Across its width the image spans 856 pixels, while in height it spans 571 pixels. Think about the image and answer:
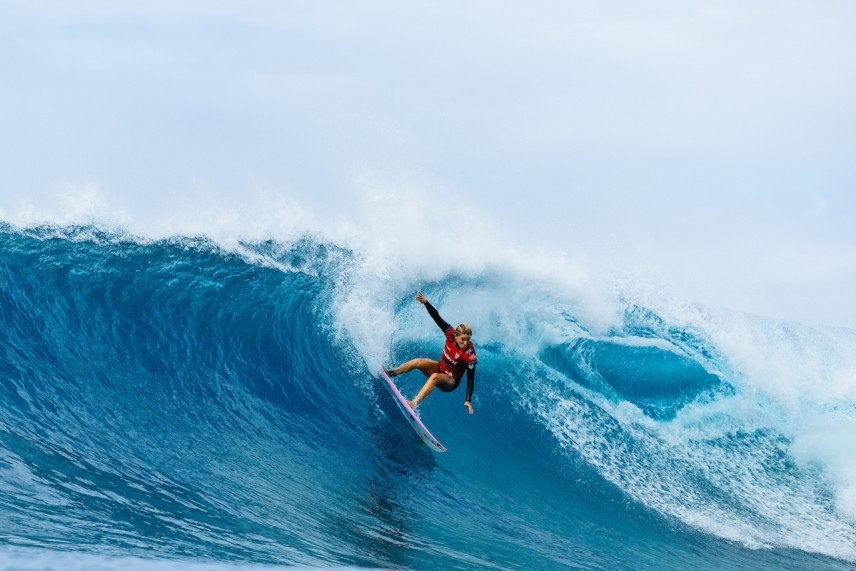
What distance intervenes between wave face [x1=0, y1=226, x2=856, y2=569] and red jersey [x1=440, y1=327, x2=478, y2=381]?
0.89 metres

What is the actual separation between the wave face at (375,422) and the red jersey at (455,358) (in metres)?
0.89

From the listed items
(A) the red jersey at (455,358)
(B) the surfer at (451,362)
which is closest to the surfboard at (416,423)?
(B) the surfer at (451,362)

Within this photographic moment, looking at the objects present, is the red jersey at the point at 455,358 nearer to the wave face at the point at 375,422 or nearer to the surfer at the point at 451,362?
the surfer at the point at 451,362

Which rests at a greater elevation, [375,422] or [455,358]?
[455,358]

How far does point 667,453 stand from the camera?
28.7 ft

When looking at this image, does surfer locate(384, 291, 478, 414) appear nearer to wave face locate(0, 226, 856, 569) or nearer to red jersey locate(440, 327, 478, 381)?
red jersey locate(440, 327, 478, 381)

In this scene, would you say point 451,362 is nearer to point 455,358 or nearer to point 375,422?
point 455,358

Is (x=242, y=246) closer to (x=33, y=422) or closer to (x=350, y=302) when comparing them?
(x=350, y=302)

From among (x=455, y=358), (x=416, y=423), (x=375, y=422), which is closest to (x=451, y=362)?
(x=455, y=358)

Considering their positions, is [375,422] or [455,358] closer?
[455,358]

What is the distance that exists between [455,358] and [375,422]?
124 cm

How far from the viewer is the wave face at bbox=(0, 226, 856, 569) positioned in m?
4.99

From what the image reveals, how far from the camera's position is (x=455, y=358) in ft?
23.4

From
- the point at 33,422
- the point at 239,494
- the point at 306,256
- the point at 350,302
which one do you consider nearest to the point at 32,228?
the point at 306,256
